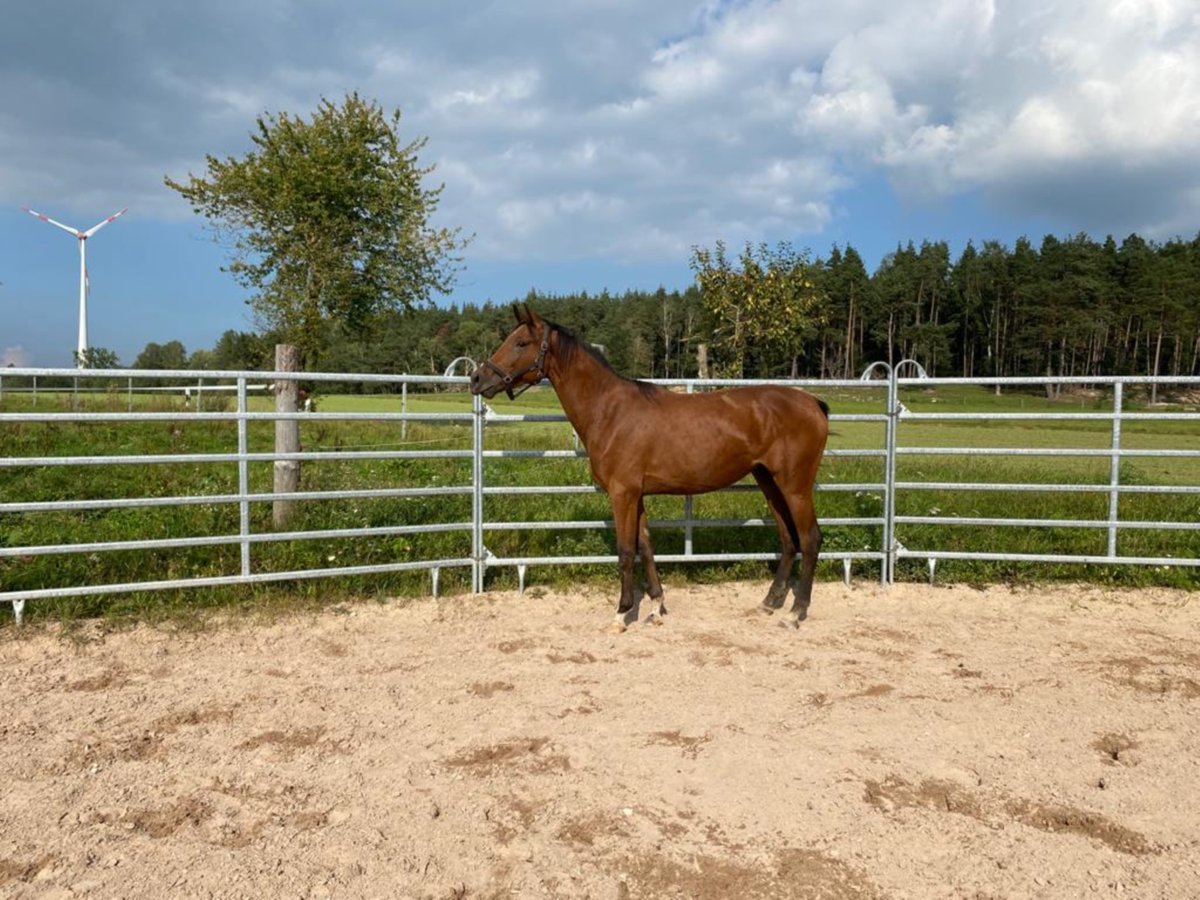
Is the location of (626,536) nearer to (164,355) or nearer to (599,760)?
(599,760)

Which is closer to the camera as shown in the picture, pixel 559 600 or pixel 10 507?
pixel 10 507

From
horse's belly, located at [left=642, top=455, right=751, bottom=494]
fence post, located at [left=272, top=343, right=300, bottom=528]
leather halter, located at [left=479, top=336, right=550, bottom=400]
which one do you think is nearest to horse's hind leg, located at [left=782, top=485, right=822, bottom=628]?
horse's belly, located at [left=642, top=455, right=751, bottom=494]

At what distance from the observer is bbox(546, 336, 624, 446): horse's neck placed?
5039 millimetres

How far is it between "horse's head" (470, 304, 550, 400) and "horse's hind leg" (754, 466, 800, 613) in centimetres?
174

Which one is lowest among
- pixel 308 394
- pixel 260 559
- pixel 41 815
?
pixel 41 815

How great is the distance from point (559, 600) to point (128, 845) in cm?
326

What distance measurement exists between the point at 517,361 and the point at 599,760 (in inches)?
107

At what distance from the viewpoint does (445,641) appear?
183 inches

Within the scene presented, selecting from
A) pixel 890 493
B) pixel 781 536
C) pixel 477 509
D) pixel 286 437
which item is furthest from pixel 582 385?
pixel 286 437

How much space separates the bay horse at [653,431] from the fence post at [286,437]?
6.87 ft

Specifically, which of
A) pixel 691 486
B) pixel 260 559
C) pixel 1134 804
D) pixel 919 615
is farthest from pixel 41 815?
pixel 919 615

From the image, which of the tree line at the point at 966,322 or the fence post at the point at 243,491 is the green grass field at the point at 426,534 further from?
the tree line at the point at 966,322

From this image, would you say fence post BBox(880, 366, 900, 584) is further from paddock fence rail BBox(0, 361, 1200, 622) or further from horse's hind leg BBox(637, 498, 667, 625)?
horse's hind leg BBox(637, 498, 667, 625)

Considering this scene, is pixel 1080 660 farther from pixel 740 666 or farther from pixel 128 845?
pixel 128 845
